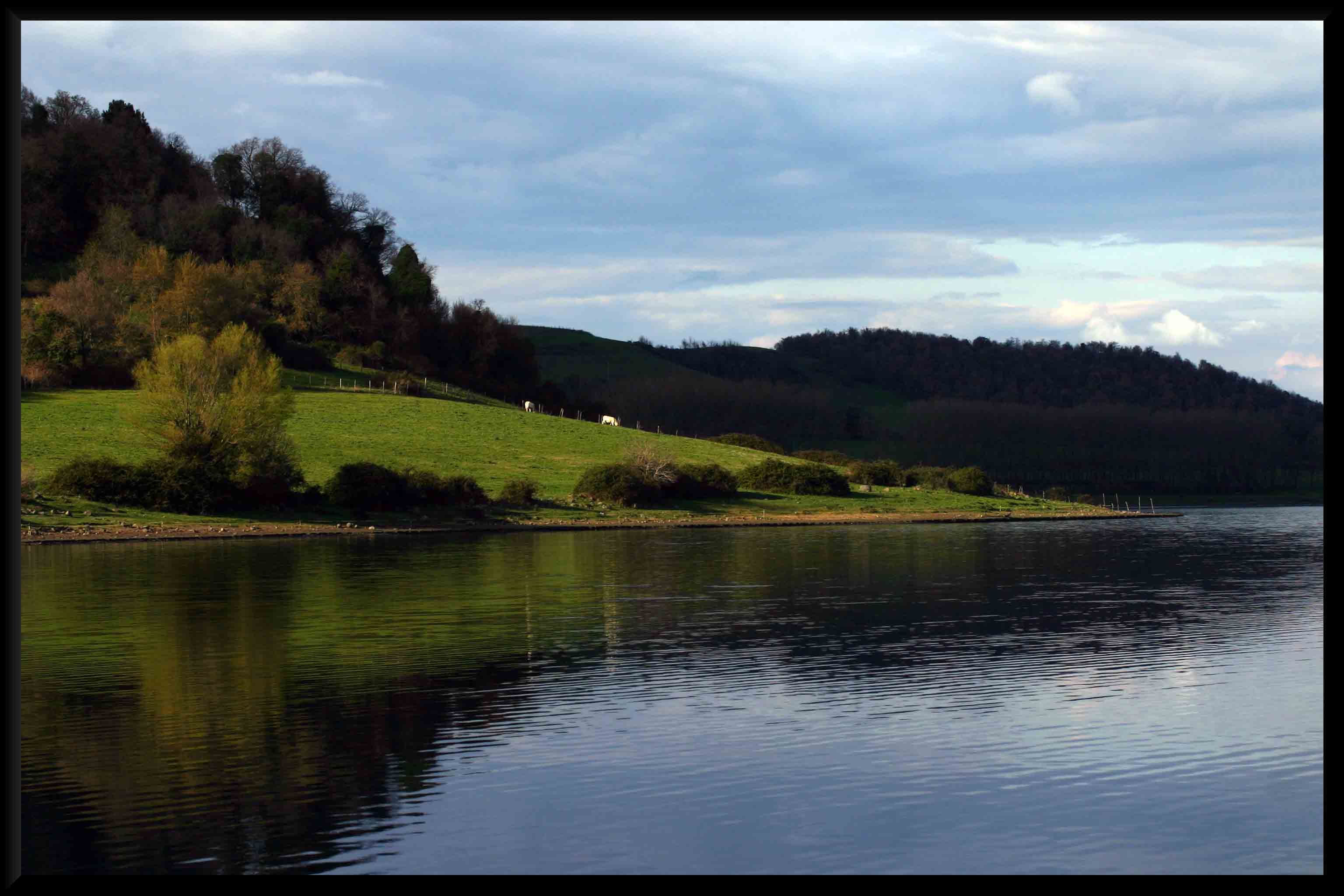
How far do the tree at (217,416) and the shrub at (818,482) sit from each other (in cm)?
3571

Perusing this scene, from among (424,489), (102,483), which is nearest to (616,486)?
(424,489)

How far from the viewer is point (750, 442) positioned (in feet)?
406

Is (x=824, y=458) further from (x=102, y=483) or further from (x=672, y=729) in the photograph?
(x=672, y=729)

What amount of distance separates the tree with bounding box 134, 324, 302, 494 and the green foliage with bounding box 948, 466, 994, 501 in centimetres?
5166

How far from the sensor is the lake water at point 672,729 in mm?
13727

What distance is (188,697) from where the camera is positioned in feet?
73.7

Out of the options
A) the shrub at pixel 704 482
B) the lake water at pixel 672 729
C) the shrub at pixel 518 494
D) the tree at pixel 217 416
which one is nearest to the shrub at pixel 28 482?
the tree at pixel 217 416

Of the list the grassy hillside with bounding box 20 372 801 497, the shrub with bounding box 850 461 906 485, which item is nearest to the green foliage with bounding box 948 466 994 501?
the shrub with bounding box 850 461 906 485

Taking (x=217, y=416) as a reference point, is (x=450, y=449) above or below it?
below

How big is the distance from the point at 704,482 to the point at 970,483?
24.5 meters

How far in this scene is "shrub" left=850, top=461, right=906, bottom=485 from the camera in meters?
103

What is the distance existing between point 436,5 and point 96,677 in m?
18.3

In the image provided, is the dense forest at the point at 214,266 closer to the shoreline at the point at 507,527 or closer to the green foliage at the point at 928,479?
the shoreline at the point at 507,527

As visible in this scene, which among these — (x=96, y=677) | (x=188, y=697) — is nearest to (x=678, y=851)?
(x=188, y=697)
